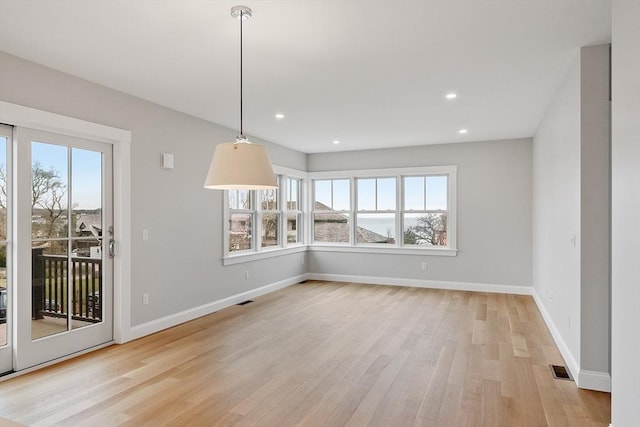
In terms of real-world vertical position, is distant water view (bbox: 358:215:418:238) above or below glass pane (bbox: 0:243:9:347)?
above

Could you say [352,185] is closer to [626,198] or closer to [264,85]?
[264,85]

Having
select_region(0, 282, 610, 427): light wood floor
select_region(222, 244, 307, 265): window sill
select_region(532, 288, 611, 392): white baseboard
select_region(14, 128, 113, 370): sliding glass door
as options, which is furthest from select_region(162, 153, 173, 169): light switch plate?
select_region(532, 288, 611, 392): white baseboard

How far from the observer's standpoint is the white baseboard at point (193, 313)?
4180 millimetres

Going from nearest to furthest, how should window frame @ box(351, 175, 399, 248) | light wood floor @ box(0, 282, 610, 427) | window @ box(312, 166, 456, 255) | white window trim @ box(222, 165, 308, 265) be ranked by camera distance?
light wood floor @ box(0, 282, 610, 427) → white window trim @ box(222, 165, 308, 265) → window @ box(312, 166, 456, 255) → window frame @ box(351, 175, 399, 248)

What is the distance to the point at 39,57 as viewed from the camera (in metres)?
3.10

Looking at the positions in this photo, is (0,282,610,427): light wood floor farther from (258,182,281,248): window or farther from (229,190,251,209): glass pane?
(258,182,281,248): window

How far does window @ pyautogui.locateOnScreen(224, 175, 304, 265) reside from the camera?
5832 millimetres

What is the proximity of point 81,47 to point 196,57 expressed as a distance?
0.81m

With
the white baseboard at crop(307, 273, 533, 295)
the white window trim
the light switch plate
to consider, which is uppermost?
the light switch plate

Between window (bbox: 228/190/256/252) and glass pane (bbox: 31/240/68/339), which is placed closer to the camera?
glass pane (bbox: 31/240/68/339)

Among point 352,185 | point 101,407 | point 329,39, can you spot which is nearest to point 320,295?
point 352,185

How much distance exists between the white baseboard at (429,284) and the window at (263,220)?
951 mm

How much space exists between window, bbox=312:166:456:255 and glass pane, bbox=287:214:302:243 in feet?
1.13

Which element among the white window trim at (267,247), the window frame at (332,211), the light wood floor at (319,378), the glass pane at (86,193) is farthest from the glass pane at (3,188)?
the window frame at (332,211)
